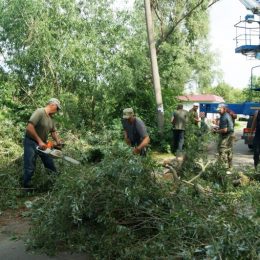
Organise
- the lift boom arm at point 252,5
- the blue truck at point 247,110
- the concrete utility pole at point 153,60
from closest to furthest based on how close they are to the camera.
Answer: the concrete utility pole at point 153,60 → the blue truck at point 247,110 → the lift boom arm at point 252,5

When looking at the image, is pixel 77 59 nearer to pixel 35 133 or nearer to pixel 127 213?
pixel 35 133

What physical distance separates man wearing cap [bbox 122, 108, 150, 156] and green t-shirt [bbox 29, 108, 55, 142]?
54.9 inches

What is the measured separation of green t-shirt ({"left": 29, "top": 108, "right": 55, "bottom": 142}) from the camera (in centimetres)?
749

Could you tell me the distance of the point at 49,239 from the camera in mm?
4594

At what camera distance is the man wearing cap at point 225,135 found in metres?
10.4

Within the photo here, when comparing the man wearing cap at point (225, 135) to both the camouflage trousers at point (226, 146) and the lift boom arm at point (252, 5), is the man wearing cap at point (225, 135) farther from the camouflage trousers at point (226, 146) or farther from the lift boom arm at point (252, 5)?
the lift boom arm at point (252, 5)

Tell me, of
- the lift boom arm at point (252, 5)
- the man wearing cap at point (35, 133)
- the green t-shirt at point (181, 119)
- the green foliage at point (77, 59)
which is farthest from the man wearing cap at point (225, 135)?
the lift boom arm at point (252, 5)

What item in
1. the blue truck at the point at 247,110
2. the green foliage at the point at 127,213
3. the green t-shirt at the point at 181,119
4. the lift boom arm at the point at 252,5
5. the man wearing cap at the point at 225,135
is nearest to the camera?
the green foliage at the point at 127,213

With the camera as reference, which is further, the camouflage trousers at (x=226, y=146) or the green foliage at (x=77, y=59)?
the green foliage at (x=77, y=59)

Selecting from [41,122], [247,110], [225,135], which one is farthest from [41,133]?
[247,110]

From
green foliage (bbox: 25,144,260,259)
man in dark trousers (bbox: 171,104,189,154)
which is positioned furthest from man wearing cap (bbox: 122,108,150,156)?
man in dark trousers (bbox: 171,104,189,154)

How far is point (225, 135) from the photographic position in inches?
420

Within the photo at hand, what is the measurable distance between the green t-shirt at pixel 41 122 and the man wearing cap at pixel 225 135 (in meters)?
4.66

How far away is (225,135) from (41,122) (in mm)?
5053
